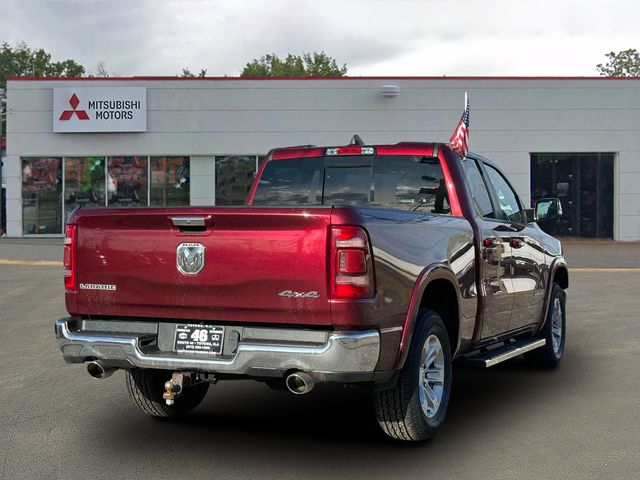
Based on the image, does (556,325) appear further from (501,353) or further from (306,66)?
(306,66)

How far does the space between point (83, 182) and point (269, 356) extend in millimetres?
24257

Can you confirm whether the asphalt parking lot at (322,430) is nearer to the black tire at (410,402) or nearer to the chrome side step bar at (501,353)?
the black tire at (410,402)

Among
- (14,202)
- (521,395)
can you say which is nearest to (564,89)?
(14,202)

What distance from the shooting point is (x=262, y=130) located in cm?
2727

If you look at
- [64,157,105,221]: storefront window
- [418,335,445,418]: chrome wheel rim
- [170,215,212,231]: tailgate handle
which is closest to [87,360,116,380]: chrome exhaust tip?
[170,215,212,231]: tailgate handle

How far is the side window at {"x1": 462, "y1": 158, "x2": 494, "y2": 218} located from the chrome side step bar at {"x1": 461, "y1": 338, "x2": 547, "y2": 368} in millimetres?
1061

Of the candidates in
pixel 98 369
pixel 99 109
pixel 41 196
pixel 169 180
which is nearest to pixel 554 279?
pixel 98 369

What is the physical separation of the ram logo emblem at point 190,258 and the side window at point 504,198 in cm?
303

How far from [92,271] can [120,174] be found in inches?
907

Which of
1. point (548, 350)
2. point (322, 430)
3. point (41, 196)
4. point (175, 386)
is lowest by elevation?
point (322, 430)

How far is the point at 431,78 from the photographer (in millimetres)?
27094

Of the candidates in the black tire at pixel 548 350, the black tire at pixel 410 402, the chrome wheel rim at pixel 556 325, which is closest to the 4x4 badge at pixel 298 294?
the black tire at pixel 410 402

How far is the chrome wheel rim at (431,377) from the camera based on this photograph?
5.33 m

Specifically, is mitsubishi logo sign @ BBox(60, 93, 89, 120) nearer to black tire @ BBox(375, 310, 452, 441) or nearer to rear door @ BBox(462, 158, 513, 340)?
rear door @ BBox(462, 158, 513, 340)
